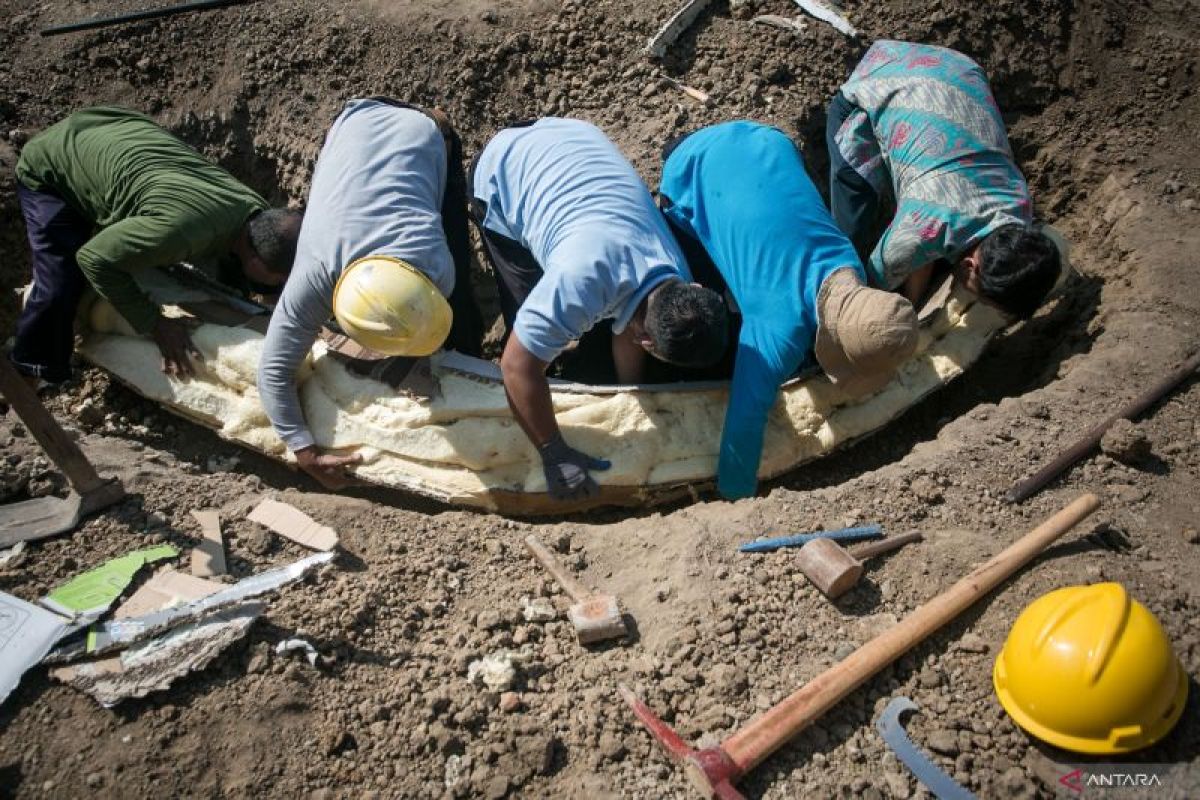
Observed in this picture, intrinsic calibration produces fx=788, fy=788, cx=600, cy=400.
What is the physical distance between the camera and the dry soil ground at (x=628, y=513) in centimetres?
204

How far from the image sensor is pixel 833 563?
7.57 ft

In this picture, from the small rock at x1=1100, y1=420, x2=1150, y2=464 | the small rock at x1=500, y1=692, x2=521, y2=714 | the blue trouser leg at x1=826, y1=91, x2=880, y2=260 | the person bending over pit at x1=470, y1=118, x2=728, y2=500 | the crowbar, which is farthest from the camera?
the crowbar

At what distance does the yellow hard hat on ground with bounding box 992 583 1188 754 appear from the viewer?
1.89 metres

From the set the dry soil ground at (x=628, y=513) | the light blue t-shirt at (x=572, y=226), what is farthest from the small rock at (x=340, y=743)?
the light blue t-shirt at (x=572, y=226)

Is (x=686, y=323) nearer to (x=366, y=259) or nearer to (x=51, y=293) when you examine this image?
(x=366, y=259)

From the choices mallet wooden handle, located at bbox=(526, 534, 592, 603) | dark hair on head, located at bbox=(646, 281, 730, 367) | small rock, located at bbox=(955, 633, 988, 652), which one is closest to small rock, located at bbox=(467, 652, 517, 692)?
mallet wooden handle, located at bbox=(526, 534, 592, 603)

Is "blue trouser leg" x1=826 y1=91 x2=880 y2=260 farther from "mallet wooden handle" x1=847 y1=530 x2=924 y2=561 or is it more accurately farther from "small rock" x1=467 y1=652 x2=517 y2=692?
"small rock" x1=467 y1=652 x2=517 y2=692

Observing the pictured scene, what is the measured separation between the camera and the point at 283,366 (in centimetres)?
289

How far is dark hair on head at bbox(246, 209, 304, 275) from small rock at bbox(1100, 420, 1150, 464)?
9.96 ft

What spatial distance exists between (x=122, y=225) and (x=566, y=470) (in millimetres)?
1909

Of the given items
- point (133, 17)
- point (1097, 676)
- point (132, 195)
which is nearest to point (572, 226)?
point (132, 195)

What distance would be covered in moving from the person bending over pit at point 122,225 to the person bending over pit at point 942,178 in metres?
2.39

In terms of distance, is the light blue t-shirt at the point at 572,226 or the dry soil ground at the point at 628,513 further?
the light blue t-shirt at the point at 572,226

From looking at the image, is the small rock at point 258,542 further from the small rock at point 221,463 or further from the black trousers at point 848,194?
the black trousers at point 848,194
